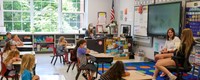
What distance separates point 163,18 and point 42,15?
6416 millimetres

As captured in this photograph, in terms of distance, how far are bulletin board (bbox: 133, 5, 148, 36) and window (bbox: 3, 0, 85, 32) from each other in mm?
3543

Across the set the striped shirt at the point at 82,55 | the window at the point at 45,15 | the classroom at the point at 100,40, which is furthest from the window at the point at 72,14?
the striped shirt at the point at 82,55

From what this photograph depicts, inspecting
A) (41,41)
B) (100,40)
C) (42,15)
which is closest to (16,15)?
(42,15)

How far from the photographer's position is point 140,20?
944cm

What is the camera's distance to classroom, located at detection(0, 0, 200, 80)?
4.84 meters

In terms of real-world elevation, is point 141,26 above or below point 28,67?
above

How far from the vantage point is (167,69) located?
4.91 m

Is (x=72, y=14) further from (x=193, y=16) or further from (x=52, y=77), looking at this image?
(x=193, y=16)

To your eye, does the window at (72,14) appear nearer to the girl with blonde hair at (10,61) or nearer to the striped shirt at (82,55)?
the striped shirt at (82,55)

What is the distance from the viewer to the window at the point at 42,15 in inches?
449

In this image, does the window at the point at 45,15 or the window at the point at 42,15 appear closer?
the window at the point at 42,15

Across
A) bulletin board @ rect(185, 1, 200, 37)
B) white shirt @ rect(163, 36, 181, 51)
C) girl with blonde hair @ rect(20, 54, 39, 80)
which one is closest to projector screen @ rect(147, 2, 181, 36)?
bulletin board @ rect(185, 1, 200, 37)

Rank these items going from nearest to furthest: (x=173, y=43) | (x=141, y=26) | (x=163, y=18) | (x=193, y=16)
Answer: (x=173, y=43) < (x=193, y=16) < (x=163, y=18) < (x=141, y=26)

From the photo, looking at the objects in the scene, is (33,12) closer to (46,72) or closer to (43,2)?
(43,2)
